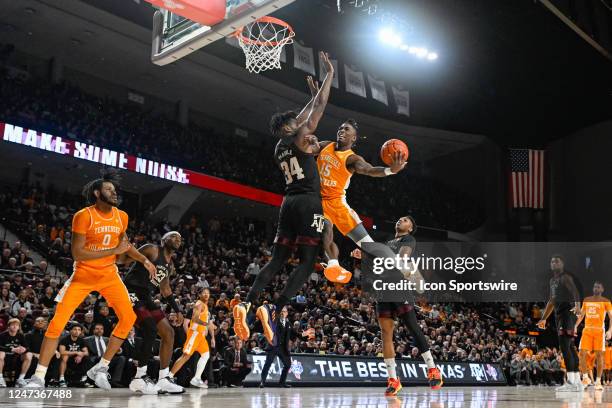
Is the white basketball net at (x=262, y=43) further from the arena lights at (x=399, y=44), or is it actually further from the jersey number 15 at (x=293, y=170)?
the arena lights at (x=399, y=44)

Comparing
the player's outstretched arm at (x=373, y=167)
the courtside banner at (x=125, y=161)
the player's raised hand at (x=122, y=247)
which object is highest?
the courtside banner at (x=125, y=161)

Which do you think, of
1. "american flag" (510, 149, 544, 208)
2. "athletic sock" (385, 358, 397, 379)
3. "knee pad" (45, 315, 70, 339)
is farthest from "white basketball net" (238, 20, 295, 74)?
"american flag" (510, 149, 544, 208)

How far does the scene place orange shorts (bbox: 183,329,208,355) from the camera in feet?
32.0

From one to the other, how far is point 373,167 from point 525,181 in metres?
27.1

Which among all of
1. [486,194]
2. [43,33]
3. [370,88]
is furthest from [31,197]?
[486,194]

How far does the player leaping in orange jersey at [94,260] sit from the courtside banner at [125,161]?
12.5m

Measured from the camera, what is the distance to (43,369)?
228 inches

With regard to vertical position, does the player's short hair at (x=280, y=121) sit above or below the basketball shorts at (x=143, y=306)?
above

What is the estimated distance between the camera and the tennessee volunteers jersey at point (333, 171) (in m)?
6.05

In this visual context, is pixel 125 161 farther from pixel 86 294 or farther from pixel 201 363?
pixel 86 294

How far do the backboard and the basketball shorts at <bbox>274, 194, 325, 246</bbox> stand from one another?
2.52 meters

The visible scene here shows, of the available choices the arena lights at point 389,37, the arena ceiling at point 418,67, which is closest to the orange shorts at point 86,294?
the arena ceiling at point 418,67

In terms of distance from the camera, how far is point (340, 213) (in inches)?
243

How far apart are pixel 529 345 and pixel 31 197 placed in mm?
19874
